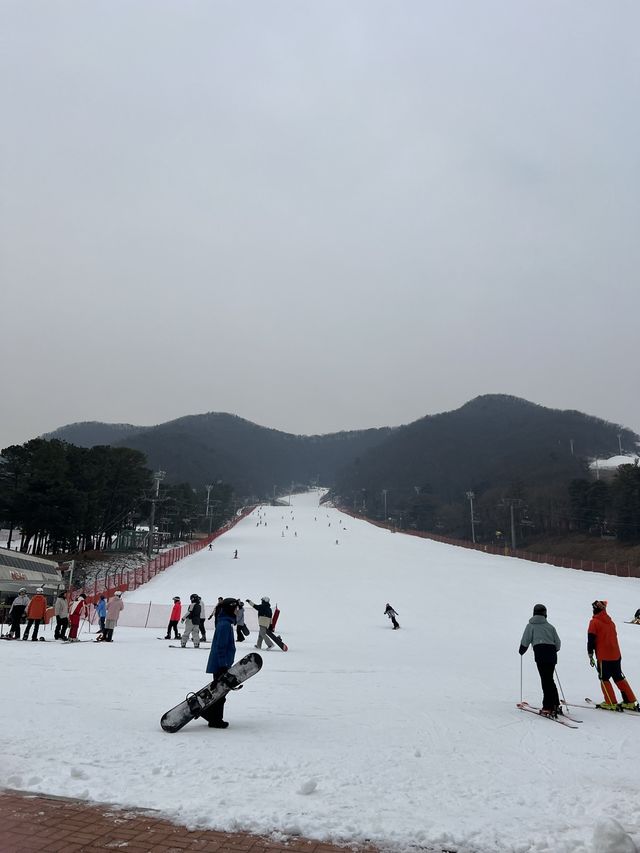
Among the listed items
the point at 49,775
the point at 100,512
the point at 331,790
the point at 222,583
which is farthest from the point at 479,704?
the point at 100,512

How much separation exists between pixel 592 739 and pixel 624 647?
45.1 feet

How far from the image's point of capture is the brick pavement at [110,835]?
3584 millimetres

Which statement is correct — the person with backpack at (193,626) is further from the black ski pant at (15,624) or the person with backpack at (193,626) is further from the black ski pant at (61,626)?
the black ski pant at (15,624)

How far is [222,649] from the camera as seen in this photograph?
711 centimetres

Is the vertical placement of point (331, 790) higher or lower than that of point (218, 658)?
lower

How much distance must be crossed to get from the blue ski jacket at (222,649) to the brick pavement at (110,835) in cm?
290

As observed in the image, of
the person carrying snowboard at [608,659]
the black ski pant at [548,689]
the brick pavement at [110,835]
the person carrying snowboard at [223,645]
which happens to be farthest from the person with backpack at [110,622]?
the brick pavement at [110,835]

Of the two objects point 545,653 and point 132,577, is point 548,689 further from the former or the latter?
point 132,577

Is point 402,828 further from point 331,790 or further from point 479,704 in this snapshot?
point 479,704

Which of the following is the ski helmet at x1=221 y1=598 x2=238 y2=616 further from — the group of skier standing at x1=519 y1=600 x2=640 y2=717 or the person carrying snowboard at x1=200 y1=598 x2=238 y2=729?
the group of skier standing at x1=519 y1=600 x2=640 y2=717

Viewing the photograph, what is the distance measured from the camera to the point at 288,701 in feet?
27.8

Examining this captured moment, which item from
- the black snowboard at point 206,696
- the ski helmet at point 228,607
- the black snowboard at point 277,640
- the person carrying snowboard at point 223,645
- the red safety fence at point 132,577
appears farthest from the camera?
the red safety fence at point 132,577

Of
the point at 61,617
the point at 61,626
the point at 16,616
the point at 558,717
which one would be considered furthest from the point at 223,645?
the point at 16,616

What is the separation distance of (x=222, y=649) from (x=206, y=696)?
740 millimetres
